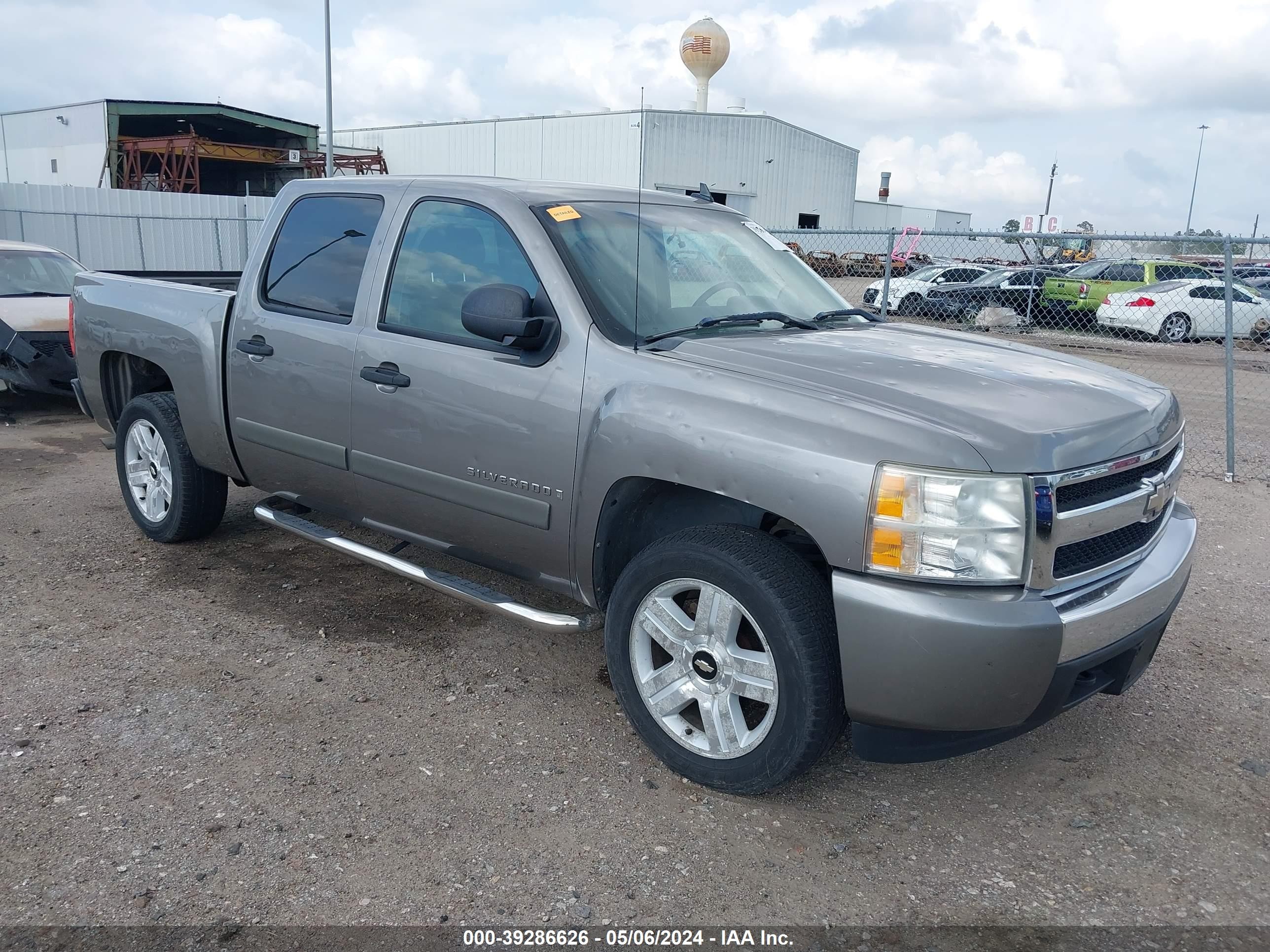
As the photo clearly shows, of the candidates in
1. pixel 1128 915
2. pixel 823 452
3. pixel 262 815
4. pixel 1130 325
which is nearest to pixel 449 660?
pixel 262 815

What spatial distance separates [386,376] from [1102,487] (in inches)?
102

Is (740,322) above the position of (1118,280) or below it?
below

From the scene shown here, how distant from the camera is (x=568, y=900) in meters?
2.73

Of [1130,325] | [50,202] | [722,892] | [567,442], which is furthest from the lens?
[50,202]

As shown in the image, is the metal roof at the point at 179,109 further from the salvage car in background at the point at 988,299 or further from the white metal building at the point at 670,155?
the salvage car in background at the point at 988,299

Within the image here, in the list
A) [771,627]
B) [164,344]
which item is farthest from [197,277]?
[771,627]

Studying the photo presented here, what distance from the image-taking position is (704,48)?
127ft

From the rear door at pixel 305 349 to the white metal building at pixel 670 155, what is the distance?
29.9 metres

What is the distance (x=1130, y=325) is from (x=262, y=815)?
18459mm

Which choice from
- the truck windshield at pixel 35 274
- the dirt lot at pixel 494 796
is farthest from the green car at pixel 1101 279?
the truck windshield at pixel 35 274

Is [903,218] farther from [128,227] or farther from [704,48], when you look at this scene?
[128,227]

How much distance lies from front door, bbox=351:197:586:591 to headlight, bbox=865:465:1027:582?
1.14 meters

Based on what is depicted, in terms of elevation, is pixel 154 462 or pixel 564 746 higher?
pixel 154 462

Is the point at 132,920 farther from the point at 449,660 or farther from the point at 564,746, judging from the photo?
the point at 449,660
